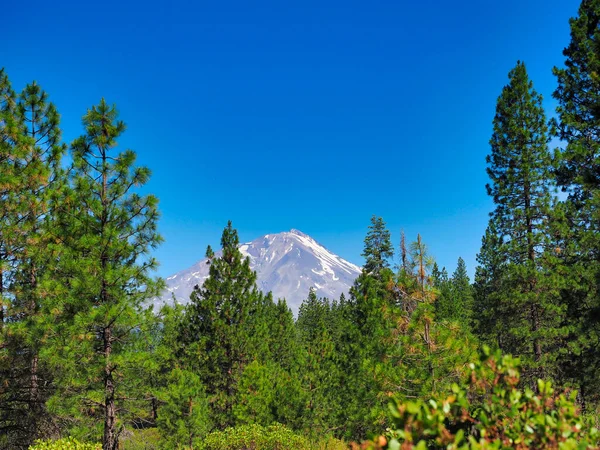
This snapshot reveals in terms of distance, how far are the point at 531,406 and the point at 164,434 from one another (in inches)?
791

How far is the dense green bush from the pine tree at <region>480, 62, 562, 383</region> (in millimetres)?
14455

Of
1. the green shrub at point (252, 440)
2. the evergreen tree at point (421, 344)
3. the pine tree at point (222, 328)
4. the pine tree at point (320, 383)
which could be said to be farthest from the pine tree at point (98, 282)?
the pine tree at point (320, 383)

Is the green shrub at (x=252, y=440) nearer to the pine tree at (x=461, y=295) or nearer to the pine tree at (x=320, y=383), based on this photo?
the pine tree at (x=320, y=383)

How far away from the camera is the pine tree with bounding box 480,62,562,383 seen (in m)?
15.1

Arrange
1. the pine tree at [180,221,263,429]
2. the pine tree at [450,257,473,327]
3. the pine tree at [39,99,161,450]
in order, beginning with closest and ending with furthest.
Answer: the pine tree at [39,99,161,450] < the pine tree at [180,221,263,429] < the pine tree at [450,257,473,327]

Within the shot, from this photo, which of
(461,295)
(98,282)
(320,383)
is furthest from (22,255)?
(461,295)

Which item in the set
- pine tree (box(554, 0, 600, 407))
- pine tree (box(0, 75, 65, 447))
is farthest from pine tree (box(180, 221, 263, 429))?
pine tree (box(554, 0, 600, 407))

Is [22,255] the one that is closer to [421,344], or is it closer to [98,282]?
[98,282]

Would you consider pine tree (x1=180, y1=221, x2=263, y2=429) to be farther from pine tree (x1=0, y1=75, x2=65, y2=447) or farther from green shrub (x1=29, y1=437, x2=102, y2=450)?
green shrub (x1=29, y1=437, x2=102, y2=450)

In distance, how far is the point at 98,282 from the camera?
9.12 m

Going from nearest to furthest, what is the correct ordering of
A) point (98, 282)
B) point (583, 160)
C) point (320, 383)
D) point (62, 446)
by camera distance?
1. point (62, 446)
2. point (98, 282)
3. point (583, 160)
4. point (320, 383)

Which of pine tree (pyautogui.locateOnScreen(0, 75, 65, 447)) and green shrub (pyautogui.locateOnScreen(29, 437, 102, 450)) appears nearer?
green shrub (pyautogui.locateOnScreen(29, 437, 102, 450))

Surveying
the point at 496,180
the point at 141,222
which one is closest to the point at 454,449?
the point at 141,222

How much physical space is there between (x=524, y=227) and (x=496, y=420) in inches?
642
